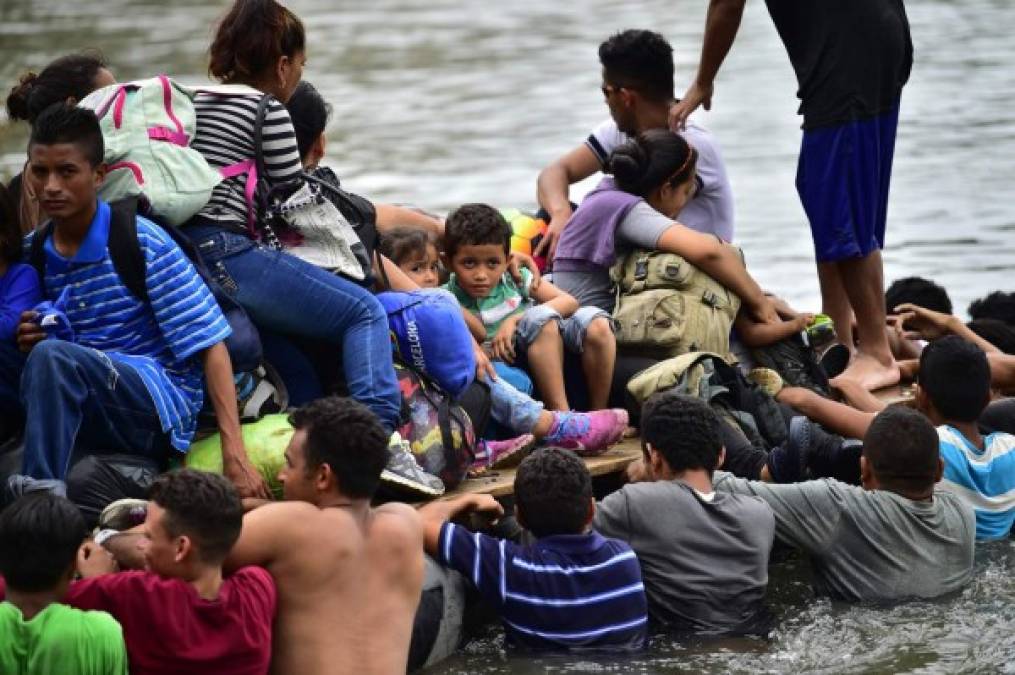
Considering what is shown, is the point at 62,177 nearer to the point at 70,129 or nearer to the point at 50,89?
the point at 70,129

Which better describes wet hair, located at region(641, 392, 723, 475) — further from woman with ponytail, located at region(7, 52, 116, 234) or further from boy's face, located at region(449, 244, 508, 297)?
woman with ponytail, located at region(7, 52, 116, 234)

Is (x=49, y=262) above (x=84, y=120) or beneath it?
beneath

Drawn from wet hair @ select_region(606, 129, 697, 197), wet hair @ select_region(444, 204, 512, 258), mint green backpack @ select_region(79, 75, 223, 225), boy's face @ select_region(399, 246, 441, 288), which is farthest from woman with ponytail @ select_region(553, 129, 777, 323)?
mint green backpack @ select_region(79, 75, 223, 225)

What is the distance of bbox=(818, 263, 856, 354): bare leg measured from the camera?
7828 millimetres

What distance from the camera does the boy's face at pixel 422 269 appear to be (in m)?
6.94

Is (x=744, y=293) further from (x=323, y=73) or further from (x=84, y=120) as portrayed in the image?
(x=323, y=73)

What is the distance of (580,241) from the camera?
7.38m

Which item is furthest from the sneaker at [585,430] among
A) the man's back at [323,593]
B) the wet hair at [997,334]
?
the wet hair at [997,334]

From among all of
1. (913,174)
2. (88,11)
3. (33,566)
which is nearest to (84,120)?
(33,566)

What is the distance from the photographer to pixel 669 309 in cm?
712

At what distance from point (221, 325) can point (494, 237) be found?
140 centimetres

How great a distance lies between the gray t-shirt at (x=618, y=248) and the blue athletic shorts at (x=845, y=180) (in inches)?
25.9

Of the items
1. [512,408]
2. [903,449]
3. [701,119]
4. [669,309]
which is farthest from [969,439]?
[701,119]

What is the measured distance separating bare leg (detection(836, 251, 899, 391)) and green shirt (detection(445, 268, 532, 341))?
1.34 metres
